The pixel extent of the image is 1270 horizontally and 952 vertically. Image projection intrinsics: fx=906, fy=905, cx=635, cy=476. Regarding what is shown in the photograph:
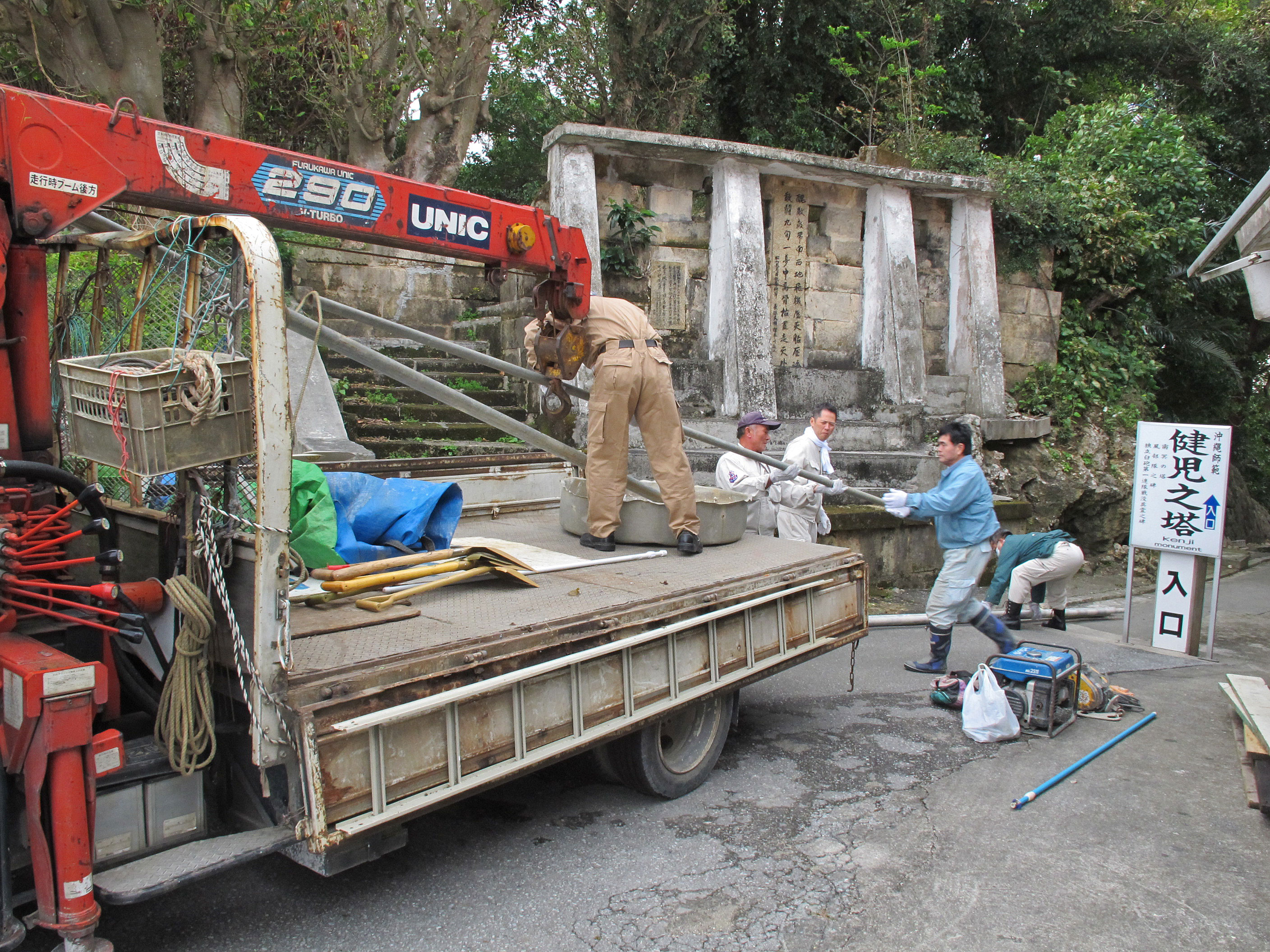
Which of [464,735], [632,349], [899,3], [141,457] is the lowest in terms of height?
[464,735]

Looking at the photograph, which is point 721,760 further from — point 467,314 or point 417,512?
point 467,314

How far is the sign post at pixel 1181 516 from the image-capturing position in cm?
685

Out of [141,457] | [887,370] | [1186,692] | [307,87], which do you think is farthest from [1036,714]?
[307,87]

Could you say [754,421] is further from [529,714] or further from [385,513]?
[529,714]

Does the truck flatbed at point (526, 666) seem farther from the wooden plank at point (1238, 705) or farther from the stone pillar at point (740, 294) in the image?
the stone pillar at point (740, 294)

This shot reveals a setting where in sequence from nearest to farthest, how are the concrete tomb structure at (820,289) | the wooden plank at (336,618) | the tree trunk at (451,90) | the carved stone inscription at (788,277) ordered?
the wooden plank at (336,618) < the concrete tomb structure at (820,289) < the carved stone inscription at (788,277) < the tree trunk at (451,90)

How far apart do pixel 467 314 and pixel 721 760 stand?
8.22 m

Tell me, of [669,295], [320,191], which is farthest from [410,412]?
[320,191]

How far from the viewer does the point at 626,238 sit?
924cm

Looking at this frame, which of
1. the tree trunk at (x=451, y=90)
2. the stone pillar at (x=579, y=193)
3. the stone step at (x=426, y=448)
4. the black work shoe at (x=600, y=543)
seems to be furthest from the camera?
the tree trunk at (x=451, y=90)

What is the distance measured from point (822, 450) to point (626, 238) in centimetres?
348

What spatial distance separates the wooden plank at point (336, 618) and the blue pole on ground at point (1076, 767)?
2.78 metres

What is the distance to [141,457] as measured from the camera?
2.42 m

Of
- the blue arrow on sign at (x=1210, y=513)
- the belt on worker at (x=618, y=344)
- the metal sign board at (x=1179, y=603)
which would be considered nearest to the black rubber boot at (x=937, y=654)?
the metal sign board at (x=1179, y=603)
